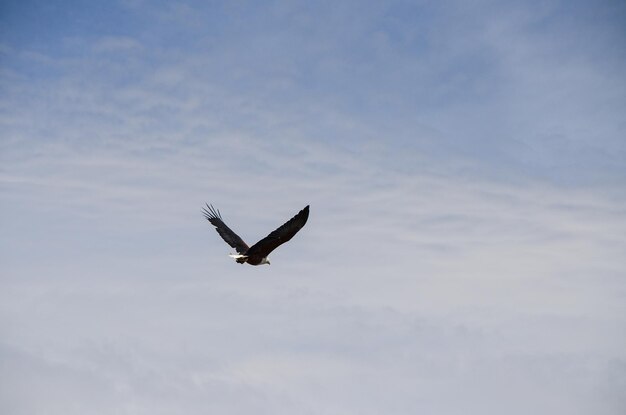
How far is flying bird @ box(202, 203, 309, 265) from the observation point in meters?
31.2

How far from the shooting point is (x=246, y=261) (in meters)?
33.8

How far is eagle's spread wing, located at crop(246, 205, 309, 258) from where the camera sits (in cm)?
3106

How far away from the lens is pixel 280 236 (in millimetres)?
31984

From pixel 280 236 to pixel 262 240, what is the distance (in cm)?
103

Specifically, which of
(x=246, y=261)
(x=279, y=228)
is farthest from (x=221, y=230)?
(x=279, y=228)

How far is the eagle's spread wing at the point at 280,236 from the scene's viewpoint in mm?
31062

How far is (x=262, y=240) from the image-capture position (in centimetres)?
3238

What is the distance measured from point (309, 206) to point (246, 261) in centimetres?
524

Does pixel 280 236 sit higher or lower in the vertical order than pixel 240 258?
higher

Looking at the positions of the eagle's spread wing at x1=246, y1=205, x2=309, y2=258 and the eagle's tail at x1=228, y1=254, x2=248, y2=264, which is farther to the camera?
the eagle's tail at x1=228, y1=254, x2=248, y2=264

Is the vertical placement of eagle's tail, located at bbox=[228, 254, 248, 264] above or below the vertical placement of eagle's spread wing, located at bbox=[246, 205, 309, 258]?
below

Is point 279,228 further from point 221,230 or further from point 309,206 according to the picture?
point 221,230

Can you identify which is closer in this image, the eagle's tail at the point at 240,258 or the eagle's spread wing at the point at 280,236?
the eagle's spread wing at the point at 280,236

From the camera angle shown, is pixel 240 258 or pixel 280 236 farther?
pixel 240 258
